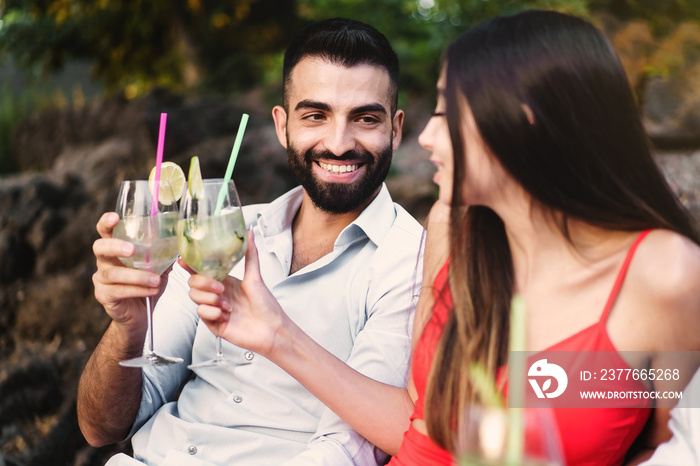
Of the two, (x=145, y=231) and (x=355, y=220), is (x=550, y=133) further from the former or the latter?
(x=145, y=231)

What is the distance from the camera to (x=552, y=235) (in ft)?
6.21

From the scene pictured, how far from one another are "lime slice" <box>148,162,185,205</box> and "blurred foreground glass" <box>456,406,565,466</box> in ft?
4.43

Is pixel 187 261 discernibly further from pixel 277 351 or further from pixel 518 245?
pixel 518 245

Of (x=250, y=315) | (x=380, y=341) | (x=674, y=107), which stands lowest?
(x=380, y=341)

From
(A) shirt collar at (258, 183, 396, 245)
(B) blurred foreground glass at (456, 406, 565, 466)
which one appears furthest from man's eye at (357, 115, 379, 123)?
(B) blurred foreground glass at (456, 406, 565, 466)

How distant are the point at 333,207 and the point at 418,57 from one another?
5.79 m

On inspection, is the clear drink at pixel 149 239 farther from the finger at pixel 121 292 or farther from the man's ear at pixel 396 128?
the man's ear at pixel 396 128

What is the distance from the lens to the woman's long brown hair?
1.64 metres

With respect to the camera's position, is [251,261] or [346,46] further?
[346,46]

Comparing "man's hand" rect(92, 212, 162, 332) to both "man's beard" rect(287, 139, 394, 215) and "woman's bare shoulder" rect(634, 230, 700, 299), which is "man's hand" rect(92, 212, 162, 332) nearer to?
"man's beard" rect(287, 139, 394, 215)

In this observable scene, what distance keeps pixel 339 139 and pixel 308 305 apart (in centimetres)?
68

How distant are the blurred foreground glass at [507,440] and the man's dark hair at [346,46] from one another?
201 cm

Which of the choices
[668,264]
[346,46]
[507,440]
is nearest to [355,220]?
[346,46]

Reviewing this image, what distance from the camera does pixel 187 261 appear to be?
1846 mm
